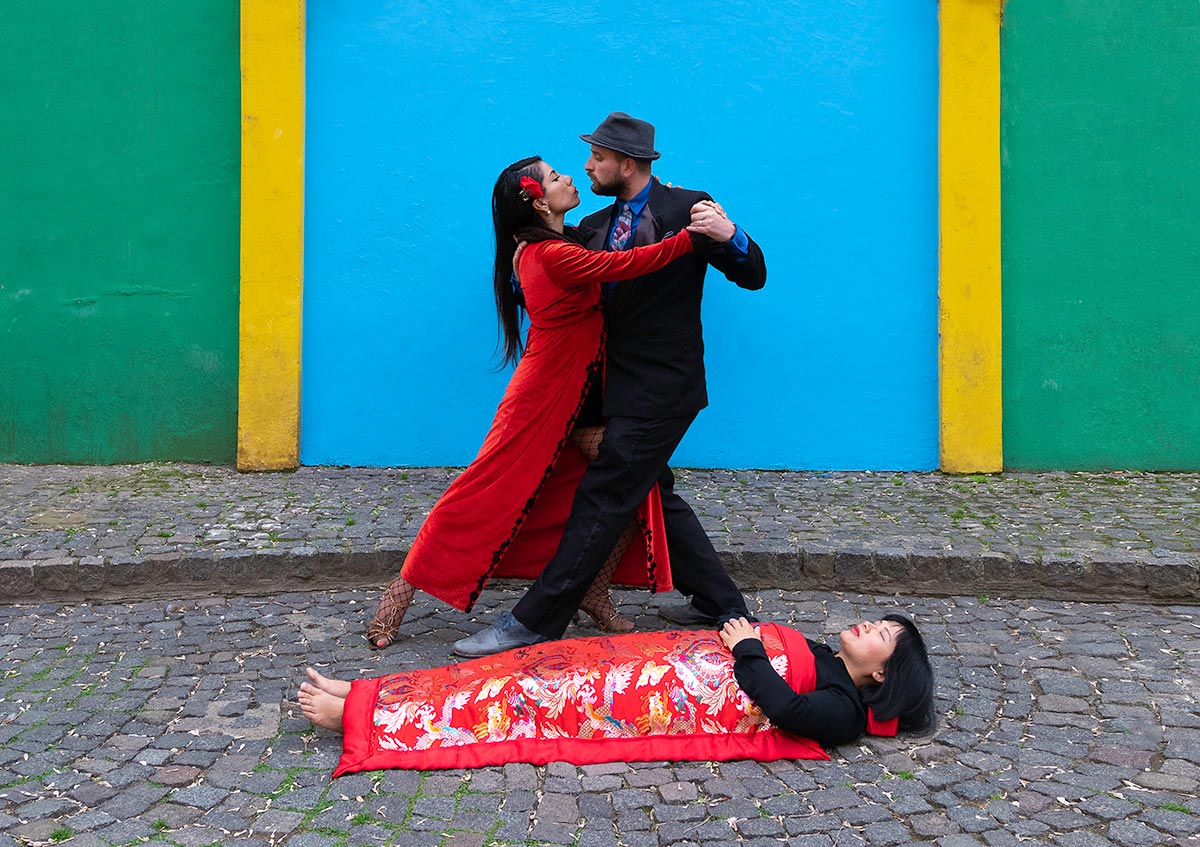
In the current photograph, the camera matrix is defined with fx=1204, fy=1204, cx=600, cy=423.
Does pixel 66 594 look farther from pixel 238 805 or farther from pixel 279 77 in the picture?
pixel 279 77

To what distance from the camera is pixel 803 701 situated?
3.34 meters

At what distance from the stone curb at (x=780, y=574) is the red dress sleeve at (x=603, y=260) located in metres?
1.64

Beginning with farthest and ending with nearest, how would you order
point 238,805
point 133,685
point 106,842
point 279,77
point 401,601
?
point 279,77 → point 401,601 → point 133,685 → point 238,805 → point 106,842

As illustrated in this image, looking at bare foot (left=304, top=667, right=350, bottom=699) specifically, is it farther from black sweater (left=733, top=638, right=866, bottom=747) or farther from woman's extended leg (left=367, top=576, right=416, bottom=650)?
black sweater (left=733, top=638, right=866, bottom=747)

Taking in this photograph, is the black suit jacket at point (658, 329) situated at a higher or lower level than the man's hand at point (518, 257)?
lower

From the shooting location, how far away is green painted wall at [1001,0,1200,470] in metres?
6.86

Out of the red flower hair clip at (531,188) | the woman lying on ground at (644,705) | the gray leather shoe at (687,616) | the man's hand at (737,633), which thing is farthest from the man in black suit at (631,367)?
the man's hand at (737,633)

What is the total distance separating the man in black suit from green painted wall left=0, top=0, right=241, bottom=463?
338cm

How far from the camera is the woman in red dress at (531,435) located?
418 cm

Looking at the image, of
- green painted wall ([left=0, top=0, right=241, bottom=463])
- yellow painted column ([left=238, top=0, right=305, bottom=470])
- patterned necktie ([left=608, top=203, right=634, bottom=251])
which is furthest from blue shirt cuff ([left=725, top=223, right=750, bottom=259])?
green painted wall ([left=0, top=0, right=241, bottom=463])

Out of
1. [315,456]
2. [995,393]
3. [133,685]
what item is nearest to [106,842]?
[133,685]

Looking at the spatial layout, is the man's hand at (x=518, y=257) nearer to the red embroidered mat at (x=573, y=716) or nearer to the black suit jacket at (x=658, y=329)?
the black suit jacket at (x=658, y=329)

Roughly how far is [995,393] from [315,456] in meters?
3.89

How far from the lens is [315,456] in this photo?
Result: 6.91 metres
